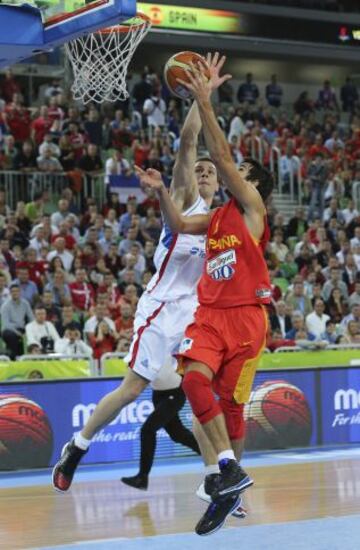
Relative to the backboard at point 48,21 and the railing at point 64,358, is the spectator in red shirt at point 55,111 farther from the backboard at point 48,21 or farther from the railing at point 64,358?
the backboard at point 48,21

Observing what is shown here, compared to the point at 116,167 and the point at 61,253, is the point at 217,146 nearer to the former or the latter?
the point at 61,253

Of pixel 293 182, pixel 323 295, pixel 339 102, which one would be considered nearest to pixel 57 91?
pixel 293 182

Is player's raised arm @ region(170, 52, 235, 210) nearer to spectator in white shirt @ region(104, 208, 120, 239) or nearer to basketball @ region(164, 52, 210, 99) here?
basketball @ region(164, 52, 210, 99)

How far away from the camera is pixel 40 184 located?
2078 cm

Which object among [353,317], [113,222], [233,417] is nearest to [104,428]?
[233,417]

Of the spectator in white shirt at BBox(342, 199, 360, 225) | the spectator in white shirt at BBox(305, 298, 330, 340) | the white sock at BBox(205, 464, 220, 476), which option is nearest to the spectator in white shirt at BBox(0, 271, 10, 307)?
the spectator in white shirt at BBox(305, 298, 330, 340)

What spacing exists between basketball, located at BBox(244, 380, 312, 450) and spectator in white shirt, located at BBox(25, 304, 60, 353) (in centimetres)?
301

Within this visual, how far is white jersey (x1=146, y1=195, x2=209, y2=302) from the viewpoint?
9516mm

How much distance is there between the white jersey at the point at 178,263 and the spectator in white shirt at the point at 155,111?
49.9 ft

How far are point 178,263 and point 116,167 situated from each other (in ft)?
39.5

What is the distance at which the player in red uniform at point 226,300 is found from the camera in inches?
300

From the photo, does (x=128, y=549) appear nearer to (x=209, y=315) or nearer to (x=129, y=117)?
(x=209, y=315)

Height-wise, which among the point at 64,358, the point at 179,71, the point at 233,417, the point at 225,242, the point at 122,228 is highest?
the point at 179,71

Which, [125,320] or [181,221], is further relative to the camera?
[125,320]
